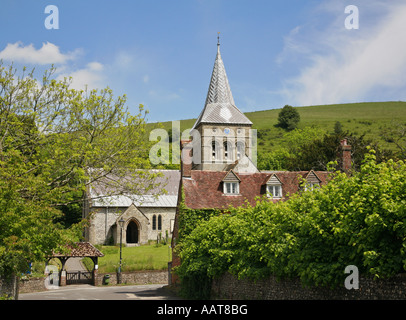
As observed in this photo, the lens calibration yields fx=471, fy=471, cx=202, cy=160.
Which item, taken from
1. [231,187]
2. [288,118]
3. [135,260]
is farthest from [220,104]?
[288,118]

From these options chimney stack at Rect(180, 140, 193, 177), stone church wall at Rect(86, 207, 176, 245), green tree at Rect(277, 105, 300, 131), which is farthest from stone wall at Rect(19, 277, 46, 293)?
green tree at Rect(277, 105, 300, 131)

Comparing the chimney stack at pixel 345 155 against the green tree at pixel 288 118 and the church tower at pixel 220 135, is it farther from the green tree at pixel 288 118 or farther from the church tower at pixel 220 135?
the green tree at pixel 288 118

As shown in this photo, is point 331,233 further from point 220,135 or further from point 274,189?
point 220,135

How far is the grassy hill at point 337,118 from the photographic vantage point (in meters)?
133

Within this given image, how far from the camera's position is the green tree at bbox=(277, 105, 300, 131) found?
14732cm

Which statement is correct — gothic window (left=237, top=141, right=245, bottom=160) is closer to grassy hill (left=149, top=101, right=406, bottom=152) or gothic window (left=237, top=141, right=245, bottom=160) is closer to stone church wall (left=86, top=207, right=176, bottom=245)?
stone church wall (left=86, top=207, right=176, bottom=245)

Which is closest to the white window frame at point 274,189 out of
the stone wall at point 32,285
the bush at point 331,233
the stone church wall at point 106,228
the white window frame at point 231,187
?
the white window frame at point 231,187

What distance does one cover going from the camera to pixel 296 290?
17078mm

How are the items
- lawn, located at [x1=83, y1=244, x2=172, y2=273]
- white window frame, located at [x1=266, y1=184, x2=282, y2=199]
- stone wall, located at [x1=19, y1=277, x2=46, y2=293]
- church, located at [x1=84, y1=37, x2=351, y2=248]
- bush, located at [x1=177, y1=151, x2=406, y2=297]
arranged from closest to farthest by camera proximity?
1. bush, located at [x1=177, y1=151, x2=406, y2=297]
2. stone wall, located at [x1=19, y1=277, x2=46, y2=293]
3. white window frame, located at [x1=266, y1=184, x2=282, y2=199]
4. lawn, located at [x1=83, y1=244, x2=172, y2=273]
5. church, located at [x1=84, y1=37, x2=351, y2=248]

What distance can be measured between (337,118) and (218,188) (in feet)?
412

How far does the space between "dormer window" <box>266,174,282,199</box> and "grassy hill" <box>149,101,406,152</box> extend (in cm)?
8997
